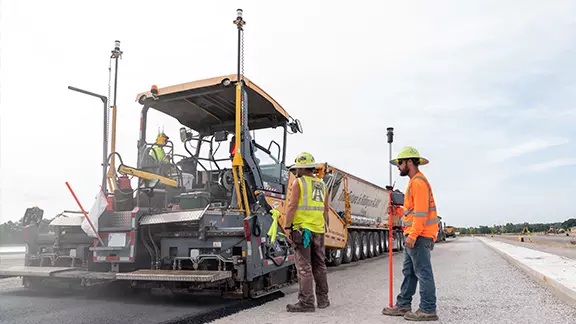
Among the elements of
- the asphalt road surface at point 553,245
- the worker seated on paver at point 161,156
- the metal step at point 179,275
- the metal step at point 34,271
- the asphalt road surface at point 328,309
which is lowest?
the asphalt road surface at point 553,245

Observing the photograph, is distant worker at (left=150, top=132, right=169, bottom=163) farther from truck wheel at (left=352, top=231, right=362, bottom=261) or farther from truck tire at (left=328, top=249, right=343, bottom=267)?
truck wheel at (left=352, top=231, right=362, bottom=261)

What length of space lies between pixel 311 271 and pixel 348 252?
8.01 metres

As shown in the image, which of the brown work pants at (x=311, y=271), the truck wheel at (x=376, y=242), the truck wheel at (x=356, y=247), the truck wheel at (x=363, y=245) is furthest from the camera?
the truck wheel at (x=376, y=242)

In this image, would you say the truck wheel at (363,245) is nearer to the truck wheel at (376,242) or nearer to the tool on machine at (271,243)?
the truck wheel at (376,242)

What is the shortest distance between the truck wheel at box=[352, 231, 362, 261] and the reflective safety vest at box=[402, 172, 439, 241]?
9.00 m

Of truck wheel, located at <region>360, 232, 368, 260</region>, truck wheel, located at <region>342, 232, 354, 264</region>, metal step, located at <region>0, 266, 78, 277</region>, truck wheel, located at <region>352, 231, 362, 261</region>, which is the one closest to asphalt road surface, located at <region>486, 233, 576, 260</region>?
truck wheel, located at <region>360, 232, 368, 260</region>

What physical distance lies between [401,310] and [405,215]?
107 cm

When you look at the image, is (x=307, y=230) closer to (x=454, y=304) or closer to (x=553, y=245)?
(x=454, y=304)

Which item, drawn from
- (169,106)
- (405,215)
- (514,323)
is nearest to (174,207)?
(169,106)

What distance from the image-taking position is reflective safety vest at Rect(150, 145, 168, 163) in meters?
7.33

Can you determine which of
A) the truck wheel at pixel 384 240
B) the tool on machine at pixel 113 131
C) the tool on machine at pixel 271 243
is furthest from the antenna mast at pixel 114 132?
the truck wheel at pixel 384 240

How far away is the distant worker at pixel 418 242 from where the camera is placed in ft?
16.2

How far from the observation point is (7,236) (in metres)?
12.7

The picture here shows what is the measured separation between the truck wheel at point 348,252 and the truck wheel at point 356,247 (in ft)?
0.66
